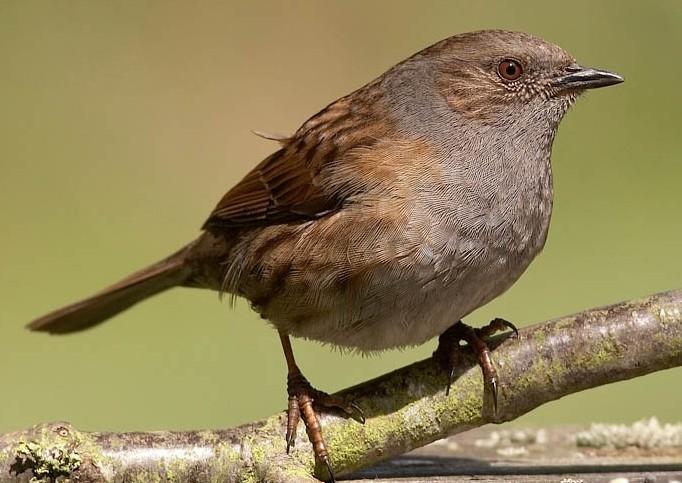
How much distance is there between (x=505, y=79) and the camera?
4422 mm

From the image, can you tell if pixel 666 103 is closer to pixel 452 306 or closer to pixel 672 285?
pixel 672 285

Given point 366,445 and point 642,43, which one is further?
point 642,43

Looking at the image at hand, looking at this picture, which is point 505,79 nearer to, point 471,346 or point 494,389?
point 471,346

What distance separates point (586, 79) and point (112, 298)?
2081 millimetres

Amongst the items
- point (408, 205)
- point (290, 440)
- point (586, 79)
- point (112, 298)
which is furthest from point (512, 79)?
point (112, 298)

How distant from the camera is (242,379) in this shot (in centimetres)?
661

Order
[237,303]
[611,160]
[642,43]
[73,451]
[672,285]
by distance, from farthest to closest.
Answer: [642,43], [611,160], [672,285], [237,303], [73,451]

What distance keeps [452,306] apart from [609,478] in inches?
27.7

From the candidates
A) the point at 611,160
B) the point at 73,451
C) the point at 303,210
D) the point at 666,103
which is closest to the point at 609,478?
the point at 303,210

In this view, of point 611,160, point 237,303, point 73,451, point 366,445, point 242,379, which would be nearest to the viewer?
point 73,451

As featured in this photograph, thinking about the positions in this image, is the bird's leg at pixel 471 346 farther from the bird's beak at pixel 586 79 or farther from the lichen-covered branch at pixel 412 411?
the bird's beak at pixel 586 79

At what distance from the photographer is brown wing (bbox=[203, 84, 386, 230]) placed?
4340 millimetres

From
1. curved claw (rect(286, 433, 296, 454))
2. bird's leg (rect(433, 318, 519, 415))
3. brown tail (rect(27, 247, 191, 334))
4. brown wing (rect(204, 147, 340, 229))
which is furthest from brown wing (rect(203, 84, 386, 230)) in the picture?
curved claw (rect(286, 433, 296, 454))

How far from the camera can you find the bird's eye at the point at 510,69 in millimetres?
4418
